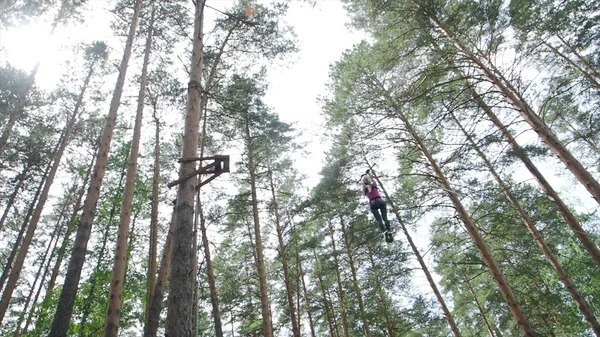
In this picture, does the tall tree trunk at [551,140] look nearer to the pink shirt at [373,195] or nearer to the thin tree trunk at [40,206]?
the pink shirt at [373,195]

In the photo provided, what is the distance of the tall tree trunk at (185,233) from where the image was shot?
11.1 ft

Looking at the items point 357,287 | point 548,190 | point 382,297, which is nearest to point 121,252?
point 357,287

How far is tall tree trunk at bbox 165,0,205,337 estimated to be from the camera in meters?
3.39

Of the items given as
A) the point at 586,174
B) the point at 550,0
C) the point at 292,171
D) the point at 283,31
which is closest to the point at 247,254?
the point at 292,171

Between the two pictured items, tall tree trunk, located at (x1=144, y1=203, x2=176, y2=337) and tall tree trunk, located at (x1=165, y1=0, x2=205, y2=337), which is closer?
tall tree trunk, located at (x1=165, y1=0, x2=205, y2=337)

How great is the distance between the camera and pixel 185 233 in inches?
157

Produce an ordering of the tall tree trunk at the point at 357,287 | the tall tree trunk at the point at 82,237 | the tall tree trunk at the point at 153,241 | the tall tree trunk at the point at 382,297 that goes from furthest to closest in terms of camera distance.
Answer: the tall tree trunk at the point at 357,287
the tall tree trunk at the point at 382,297
the tall tree trunk at the point at 153,241
the tall tree trunk at the point at 82,237

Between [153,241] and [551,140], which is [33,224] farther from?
[551,140]

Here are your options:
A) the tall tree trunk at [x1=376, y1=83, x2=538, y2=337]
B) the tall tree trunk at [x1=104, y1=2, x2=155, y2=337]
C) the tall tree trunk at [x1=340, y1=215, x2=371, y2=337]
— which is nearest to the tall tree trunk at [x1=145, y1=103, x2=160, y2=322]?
the tall tree trunk at [x1=104, y1=2, x2=155, y2=337]

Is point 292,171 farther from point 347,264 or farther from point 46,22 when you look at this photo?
point 46,22

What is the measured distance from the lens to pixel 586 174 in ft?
17.0

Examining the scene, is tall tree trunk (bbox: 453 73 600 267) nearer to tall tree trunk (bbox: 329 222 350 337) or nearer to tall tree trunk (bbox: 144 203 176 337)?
tall tree trunk (bbox: 329 222 350 337)

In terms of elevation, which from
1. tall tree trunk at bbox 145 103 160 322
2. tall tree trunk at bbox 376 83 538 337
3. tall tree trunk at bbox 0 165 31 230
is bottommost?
tall tree trunk at bbox 376 83 538 337

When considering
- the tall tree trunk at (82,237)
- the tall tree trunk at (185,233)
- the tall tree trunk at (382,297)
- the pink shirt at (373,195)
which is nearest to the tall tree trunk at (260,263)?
the tall tree trunk at (382,297)
